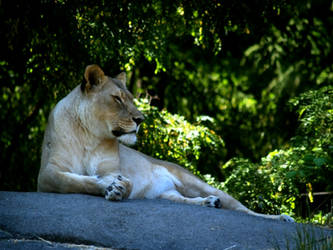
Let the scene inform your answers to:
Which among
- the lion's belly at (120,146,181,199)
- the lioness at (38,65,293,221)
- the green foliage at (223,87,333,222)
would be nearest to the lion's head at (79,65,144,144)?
the lioness at (38,65,293,221)

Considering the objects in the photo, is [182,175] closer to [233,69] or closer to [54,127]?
[54,127]

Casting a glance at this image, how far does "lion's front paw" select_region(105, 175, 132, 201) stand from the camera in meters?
4.21

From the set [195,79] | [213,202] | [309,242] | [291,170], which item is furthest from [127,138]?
[195,79]

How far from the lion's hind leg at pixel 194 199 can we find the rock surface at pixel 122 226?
21.6 inches

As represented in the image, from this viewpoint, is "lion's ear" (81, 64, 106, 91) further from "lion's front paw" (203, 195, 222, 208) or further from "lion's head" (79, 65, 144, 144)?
"lion's front paw" (203, 195, 222, 208)

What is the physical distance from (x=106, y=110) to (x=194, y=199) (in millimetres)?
1151

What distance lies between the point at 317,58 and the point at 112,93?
5941mm

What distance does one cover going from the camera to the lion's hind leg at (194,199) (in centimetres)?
475

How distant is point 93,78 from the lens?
16.1ft

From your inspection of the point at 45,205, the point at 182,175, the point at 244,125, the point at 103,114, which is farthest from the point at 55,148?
the point at 244,125

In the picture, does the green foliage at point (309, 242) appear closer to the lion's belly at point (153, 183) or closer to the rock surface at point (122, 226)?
the rock surface at point (122, 226)

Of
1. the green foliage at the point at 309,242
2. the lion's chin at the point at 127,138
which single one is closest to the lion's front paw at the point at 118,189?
the lion's chin at the point at 127,138

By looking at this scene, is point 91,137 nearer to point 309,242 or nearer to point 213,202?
point 213,202

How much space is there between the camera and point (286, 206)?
20.7 feet
